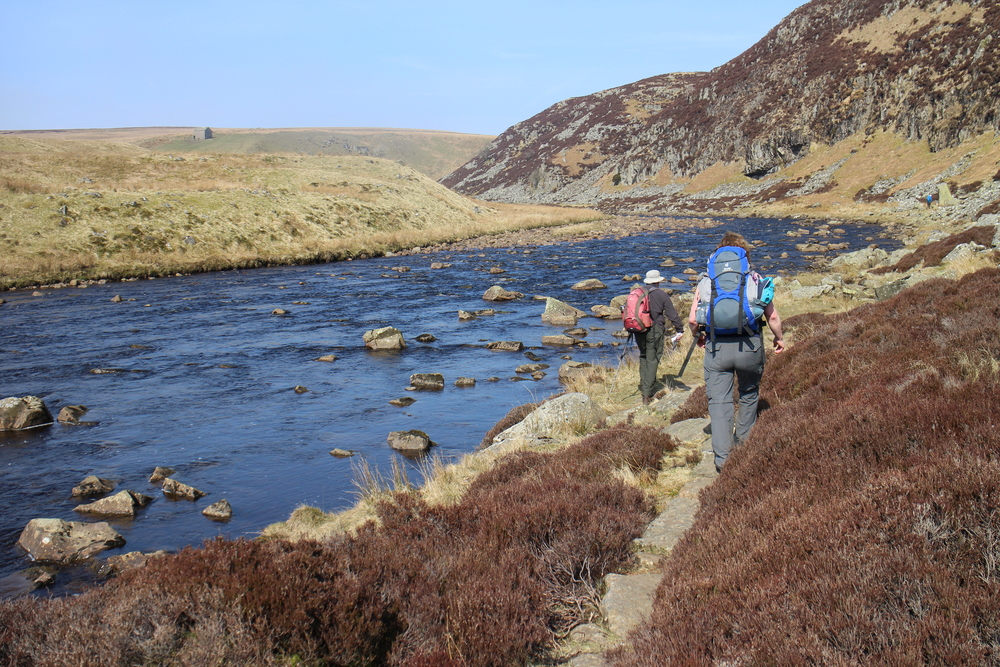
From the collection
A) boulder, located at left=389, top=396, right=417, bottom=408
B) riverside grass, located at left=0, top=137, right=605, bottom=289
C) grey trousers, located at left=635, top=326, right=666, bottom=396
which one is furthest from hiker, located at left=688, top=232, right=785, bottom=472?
riverside grass, located at left=0, top=137, right=605, bottom=289

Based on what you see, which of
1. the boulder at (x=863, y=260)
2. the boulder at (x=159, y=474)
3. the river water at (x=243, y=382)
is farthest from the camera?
the boulder at (x=863, y=260)

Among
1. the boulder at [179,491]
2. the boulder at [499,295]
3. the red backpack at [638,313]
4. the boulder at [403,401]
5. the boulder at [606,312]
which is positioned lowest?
the boulder at [179,491]

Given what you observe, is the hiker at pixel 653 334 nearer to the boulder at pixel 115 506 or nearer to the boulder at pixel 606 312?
the boulder at pixel 115 506

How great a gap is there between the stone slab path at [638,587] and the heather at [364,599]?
136mm

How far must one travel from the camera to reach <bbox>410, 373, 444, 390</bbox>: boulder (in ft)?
53.9

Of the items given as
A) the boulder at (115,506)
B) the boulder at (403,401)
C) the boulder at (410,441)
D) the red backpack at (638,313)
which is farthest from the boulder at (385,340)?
the boulder at (115,506)

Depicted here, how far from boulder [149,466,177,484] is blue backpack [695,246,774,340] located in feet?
31.0

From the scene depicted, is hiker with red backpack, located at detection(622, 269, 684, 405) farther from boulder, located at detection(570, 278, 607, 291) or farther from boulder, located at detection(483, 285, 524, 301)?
boulder, located at detection(570, 278, 607, 291)

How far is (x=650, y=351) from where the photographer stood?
11.7 m

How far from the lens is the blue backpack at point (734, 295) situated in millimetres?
6500

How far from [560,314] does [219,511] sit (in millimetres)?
15105

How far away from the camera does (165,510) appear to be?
33.1ft

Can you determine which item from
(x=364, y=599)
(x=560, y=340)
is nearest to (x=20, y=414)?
(x=364, y=599)

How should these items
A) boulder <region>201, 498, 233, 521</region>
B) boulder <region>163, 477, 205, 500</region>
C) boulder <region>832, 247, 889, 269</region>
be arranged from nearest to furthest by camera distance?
boulder <region>201, 498, 233, 521</region> < boulder <region>163, 477, 205, 500</region> < boulder <region>832, 247, 889, 269</region>
